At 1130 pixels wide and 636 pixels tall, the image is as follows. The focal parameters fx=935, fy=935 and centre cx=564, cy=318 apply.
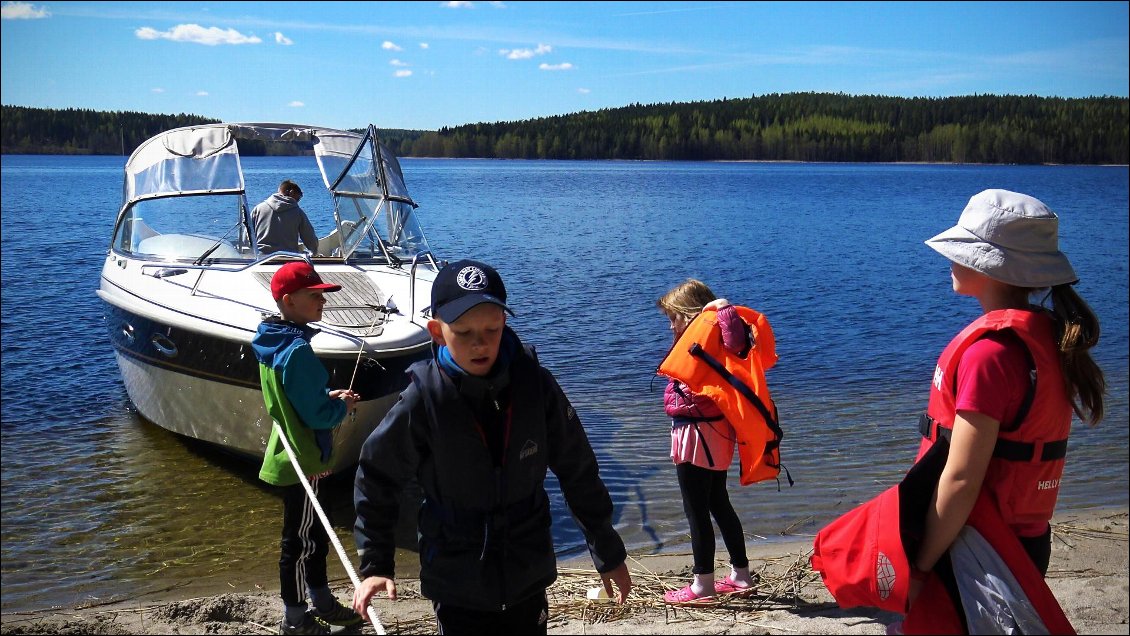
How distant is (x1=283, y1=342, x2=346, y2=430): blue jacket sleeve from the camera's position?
4742mm

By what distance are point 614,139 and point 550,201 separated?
10798cm

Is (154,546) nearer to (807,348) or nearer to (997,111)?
(807,348)

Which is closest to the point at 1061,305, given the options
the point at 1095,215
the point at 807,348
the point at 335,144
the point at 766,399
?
the point at 766,399

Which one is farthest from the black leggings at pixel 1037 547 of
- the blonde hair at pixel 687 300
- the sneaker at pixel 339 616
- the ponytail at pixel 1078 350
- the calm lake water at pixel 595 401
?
the calm lake water at pixel 595 401

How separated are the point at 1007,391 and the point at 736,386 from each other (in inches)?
91.1

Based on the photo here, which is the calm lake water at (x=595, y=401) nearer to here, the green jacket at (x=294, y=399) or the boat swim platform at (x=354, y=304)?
the boat swim platform at (x=354, y=304)

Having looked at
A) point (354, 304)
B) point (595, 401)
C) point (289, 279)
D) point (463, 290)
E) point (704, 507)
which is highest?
point (463, 290)

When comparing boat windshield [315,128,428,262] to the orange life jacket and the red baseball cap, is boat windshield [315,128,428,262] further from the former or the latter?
the orange life jacket

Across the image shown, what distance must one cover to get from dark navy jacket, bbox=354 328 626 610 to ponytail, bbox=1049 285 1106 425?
5.31ft

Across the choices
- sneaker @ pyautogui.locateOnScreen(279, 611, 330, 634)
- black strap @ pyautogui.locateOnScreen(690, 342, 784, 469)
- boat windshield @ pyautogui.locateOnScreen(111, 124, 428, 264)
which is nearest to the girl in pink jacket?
black strap @ pyautogui.locateOnScreen(690, 342, 784, 469)

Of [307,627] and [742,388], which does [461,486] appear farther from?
[307,627]

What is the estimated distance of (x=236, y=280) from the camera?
8836 mm

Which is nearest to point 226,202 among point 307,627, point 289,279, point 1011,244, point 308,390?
point 289,279

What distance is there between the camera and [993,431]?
8.79 feet
